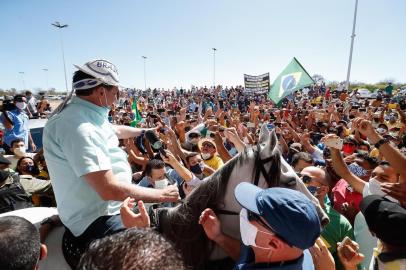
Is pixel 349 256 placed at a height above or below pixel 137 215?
below

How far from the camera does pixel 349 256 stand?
187 cm

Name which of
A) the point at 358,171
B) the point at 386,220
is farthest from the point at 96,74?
the point at 358,171

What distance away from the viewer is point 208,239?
5.72ft

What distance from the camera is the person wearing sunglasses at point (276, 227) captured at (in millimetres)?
1356

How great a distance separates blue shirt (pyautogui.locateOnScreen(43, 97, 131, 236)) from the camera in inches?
67.1

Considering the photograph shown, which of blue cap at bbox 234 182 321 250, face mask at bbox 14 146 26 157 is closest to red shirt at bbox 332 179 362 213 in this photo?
blue cap at bbox 234 182 321 250

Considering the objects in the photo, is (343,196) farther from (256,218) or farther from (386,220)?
(256,218)

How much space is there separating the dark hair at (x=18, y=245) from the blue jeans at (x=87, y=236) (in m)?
0.41

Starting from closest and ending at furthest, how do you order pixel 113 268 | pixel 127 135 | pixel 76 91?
pixel 113 268 < pixel 76 91 < pixel 127 135

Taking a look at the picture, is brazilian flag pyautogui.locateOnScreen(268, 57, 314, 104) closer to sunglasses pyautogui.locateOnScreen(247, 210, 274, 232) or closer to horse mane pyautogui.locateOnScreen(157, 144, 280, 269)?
horse mane pyautogui.locateOnScreen(157, 144, 280, 269)

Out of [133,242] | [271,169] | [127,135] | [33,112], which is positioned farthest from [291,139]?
[33,112]

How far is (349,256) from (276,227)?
862 mm

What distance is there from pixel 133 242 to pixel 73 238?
1.27 metres

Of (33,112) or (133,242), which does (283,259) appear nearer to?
(133,242)
